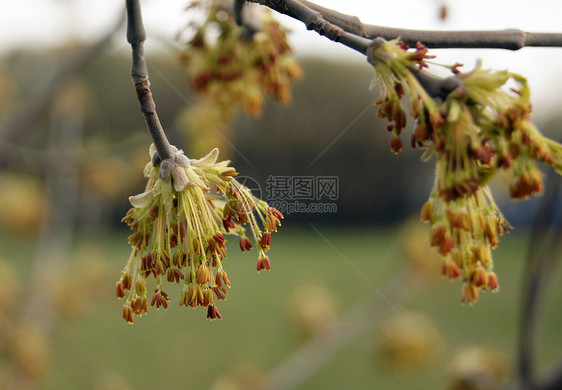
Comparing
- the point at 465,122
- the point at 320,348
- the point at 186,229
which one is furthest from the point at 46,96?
the point at 320,348

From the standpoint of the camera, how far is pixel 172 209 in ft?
2.69

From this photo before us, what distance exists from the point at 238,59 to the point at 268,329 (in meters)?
10.8

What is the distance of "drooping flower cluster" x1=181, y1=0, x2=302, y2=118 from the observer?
1.36 meters

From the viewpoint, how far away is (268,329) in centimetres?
1155

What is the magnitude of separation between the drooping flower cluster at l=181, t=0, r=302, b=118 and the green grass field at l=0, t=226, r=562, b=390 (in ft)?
10.3

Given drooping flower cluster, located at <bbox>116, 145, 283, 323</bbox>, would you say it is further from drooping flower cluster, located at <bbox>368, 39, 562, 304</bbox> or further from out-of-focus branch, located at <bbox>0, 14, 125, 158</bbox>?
out-of-focus branch, located at <bbox>0, 14, 125, 158</bbox>

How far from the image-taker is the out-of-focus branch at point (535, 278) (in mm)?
1566

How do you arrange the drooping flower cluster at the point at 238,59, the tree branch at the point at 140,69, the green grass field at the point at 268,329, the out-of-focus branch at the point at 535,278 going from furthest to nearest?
the green grass field at the point at 268,329, the out-of-focus branch at the point at 535,278, the drooping flower cluster at the point at 238,59, the tree branch at the point at 140,69

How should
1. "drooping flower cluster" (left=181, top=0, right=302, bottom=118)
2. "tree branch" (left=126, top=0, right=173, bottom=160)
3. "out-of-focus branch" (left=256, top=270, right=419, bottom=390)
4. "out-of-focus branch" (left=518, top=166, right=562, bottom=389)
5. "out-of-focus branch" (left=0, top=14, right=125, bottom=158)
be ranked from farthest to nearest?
1. "out-of-focus branch" (left=256, top=270, right=419, bottom=390)
2. "out-of-focus branch" (left=0, top=14, right=125, bottom=158)
3. "out-of-focus branch" (left=518, top=166, right=562, bottom=389)
4. "drooping flower cluster" (left=181, top=0, right=302, bottom=118)
5. "tree branch" (left=126, top=0, right=173, bottom=160)

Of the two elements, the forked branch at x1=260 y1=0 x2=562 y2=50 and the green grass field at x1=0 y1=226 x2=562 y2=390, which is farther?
the green grass field at x1=0 y1=226 x2=562 y2=390

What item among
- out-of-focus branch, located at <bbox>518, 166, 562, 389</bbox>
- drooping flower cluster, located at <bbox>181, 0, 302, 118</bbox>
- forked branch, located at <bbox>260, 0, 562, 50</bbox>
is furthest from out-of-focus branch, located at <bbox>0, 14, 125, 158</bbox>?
out-of-focus branch, located at <bbox>518, 166, 562, 389</bbox>

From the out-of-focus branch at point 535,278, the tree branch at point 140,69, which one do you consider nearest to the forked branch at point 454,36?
the tree branch at point 140,69

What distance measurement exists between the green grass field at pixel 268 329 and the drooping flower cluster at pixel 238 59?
10.3ft

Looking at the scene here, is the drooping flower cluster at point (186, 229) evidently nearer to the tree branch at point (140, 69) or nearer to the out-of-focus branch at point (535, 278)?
the tree branch at point (140, 69)
